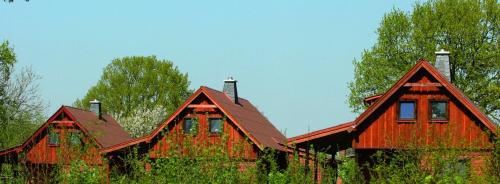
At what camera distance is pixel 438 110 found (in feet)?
106

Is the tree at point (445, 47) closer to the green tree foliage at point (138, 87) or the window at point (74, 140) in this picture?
the green tree foliage at point (138, 87)

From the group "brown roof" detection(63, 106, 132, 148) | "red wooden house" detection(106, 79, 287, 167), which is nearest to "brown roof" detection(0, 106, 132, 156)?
"brown roof" detection(63, 106, 132, 148)

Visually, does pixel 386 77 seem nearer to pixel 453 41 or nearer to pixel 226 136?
pixel 453 41

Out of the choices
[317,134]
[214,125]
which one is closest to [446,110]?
[317,134]

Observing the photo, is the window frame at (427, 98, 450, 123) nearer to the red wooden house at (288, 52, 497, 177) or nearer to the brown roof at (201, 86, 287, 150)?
the red wooden house at (288, 52, 497, 177)

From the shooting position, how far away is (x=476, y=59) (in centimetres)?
4812

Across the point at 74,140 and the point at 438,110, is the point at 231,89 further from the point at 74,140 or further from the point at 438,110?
the point at 74,140

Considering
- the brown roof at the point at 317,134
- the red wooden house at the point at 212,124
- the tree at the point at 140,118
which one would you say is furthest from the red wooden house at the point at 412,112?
the tree at the point at 140,118

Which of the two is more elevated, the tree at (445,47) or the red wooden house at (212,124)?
the tree at (445,47)

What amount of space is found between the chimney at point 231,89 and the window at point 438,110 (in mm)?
13862

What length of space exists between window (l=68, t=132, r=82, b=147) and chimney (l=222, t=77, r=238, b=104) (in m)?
25.4

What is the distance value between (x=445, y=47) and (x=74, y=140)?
1283 inches

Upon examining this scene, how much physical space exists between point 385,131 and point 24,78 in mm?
22516

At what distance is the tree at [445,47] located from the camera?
4803 centimetres
